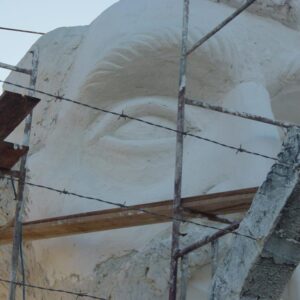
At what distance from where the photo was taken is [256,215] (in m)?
2.78

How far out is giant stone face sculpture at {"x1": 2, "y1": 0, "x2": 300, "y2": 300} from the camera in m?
3.65

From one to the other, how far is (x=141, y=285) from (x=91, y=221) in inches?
9.5

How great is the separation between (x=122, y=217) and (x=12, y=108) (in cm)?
61

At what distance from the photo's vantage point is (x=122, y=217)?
3.45 m

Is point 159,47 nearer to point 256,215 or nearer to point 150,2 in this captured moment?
point 150,2

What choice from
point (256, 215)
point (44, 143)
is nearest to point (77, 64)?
point (44, 143)

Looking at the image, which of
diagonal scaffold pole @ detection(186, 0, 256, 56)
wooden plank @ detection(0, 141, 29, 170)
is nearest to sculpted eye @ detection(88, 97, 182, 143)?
diagonal scaffold pole @ detection(186, 0, 256, 56)

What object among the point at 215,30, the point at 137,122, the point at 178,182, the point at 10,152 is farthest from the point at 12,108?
the point at 137,122

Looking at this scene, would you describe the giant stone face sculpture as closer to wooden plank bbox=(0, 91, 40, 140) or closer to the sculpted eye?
the sculpted eye

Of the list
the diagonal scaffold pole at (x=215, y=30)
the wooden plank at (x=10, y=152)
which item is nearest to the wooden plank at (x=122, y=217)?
the wooden plank at (x=10, y=152)

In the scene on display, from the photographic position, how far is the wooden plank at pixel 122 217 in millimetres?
3260

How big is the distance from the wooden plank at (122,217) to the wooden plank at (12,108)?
0.54 metres

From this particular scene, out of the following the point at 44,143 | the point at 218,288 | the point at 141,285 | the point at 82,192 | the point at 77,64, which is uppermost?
the point at 77,64

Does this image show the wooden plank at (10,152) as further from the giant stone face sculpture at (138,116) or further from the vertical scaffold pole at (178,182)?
the giant stone face sculpture at (138,116)
